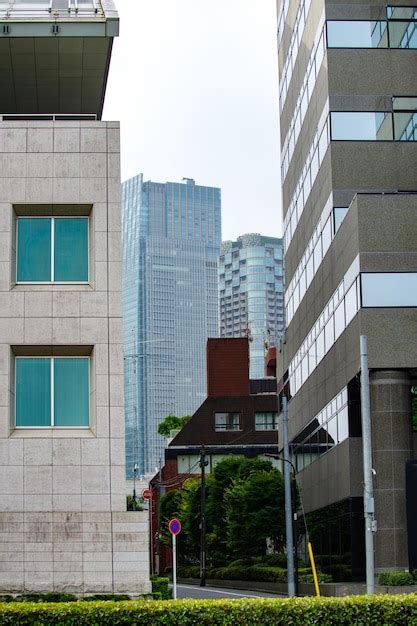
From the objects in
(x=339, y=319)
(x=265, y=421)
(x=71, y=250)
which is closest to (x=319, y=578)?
(x=339, y=319)

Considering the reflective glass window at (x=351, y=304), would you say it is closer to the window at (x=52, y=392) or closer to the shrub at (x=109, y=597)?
the window at (x=52, y=392)

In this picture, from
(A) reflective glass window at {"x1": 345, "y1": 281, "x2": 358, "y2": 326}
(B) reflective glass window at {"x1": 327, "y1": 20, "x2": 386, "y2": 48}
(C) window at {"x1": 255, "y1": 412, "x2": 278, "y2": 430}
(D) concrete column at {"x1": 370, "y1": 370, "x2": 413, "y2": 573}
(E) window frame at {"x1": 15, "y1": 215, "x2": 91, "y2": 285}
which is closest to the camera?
(E) window frame at {"x1": 15, "y1": 215, "x2": 91, "y2": 285}

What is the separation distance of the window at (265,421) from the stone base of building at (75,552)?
78.4 m

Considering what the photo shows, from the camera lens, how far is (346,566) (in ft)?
158

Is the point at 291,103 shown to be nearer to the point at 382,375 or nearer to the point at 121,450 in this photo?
the point at 382,375

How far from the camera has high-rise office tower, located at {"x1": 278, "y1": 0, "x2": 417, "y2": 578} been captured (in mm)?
44312

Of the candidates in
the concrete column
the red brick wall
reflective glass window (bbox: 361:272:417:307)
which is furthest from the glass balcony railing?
the red brick wall

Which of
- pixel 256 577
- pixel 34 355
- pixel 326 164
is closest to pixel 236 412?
pixel 256 577

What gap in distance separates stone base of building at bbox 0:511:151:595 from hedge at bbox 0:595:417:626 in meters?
8.50

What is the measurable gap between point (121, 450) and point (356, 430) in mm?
16731

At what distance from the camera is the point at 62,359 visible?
3256 cm

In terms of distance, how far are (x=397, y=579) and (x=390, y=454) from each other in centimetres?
550

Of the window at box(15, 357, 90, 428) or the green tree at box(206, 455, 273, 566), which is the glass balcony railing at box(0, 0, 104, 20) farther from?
the green tree at box(206, 455, 273, 566)

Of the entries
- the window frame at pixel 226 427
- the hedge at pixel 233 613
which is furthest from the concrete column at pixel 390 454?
the window frame at pixel 226 427
